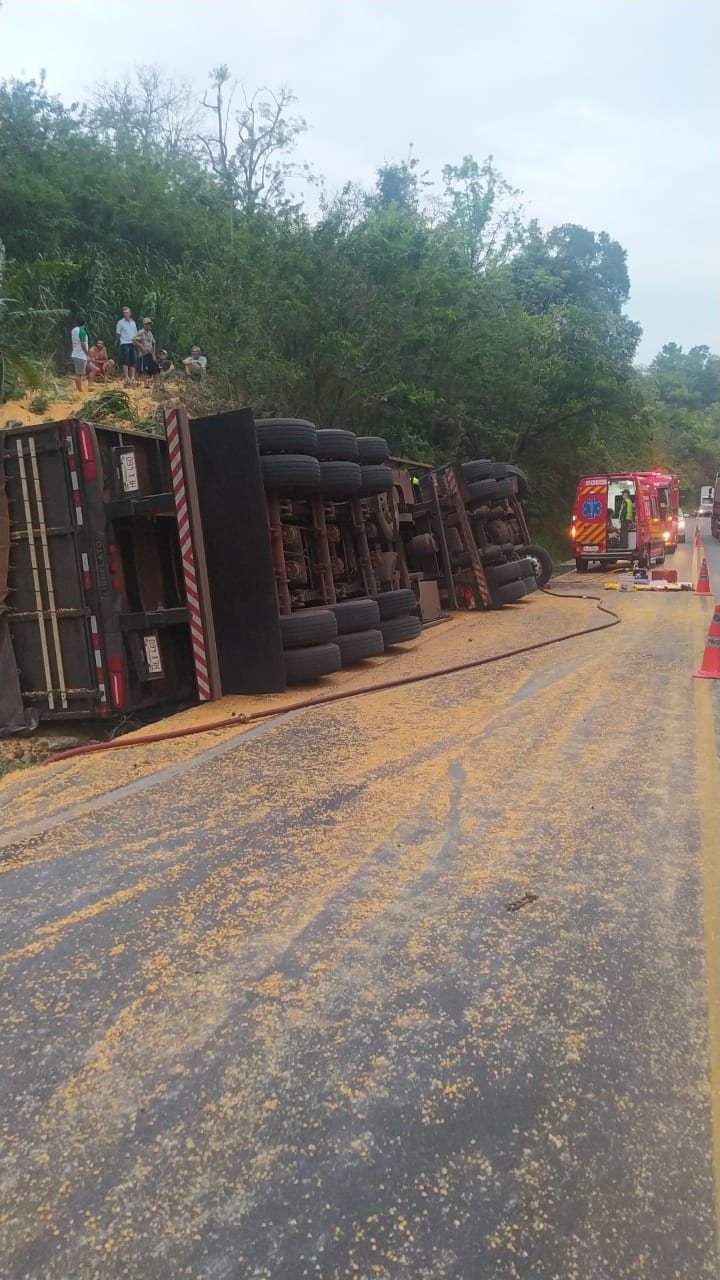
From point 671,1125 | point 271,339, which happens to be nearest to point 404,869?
point 671,1125

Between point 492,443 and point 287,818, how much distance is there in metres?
20.2

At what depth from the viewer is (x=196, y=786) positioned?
4.66 metres

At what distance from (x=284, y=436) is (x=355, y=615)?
191cm

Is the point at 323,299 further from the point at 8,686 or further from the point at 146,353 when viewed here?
the point at 8,686

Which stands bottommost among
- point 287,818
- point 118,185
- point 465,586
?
point 287,818

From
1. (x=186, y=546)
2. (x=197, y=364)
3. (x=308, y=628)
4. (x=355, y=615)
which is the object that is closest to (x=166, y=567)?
(x=186, y=546)

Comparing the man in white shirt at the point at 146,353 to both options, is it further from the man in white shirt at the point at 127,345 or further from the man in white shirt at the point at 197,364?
the man in white shirt at the point at 197,364

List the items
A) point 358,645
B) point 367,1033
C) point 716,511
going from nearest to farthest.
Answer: point 367,1033 → point 358,645 → point 716,511

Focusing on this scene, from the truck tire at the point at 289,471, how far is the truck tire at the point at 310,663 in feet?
5.09

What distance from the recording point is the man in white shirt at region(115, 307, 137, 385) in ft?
57.8

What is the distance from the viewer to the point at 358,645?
815 cm

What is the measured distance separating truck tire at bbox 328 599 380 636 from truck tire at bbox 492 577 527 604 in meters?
5.08

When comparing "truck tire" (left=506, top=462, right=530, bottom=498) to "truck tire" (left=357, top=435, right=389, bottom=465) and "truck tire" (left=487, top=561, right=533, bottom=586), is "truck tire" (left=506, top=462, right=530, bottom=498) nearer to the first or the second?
"truck tire" (left=487, top=561, right=533, bottom=586)

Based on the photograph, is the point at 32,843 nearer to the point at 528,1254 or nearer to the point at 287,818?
the point at 287,818
